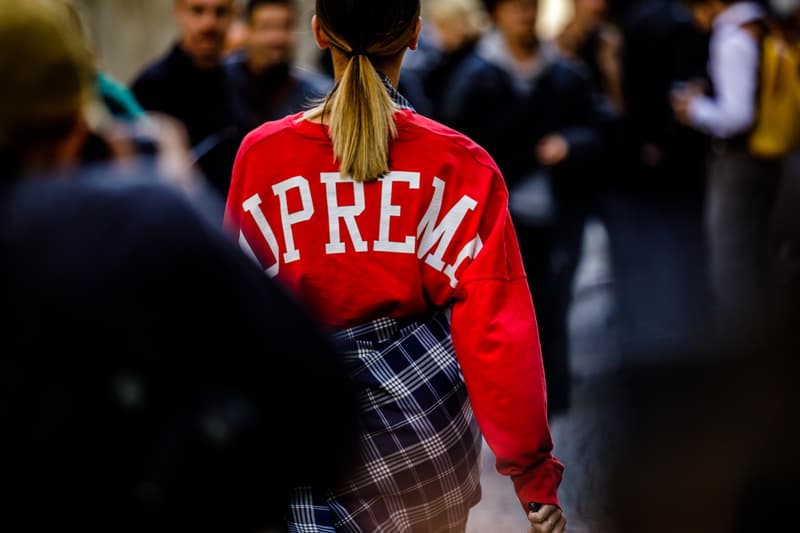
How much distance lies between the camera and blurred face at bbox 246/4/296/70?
548 centimetres

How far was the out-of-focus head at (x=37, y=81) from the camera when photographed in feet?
5.64

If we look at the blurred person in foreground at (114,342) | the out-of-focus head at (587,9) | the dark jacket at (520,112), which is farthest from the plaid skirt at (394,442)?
the out-of-focus head at (587,9)

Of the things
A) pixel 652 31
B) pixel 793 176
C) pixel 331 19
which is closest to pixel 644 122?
pixel 652 31

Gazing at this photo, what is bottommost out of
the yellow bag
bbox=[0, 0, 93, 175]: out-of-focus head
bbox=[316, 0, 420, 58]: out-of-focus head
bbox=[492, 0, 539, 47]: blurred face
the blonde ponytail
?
the yellow bag

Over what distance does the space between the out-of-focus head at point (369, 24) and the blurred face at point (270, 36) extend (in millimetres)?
2640

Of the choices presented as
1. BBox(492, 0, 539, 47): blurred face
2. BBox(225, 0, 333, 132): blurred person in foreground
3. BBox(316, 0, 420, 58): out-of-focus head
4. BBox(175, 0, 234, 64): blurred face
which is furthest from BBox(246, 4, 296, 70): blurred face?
BBox(316, 0, 420, 58): out-of-focus head

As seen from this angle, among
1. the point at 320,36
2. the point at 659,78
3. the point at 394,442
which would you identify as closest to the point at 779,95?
the point at 659,78

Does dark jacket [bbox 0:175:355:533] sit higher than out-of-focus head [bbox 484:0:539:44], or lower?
higher

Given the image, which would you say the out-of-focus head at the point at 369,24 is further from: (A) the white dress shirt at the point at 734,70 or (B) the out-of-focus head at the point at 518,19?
(A) the white dress shirt at the point at 734,70

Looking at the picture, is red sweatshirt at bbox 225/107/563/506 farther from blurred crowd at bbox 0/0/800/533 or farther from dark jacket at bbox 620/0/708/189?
dark jacket at bbox 620/0/708/189

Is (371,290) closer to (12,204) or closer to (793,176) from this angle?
(12,204)

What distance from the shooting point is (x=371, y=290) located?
2695 mm

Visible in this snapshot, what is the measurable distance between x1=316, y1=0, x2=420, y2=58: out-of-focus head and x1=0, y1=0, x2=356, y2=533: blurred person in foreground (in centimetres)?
106

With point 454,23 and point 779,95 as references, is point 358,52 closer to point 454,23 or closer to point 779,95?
point 779,95
